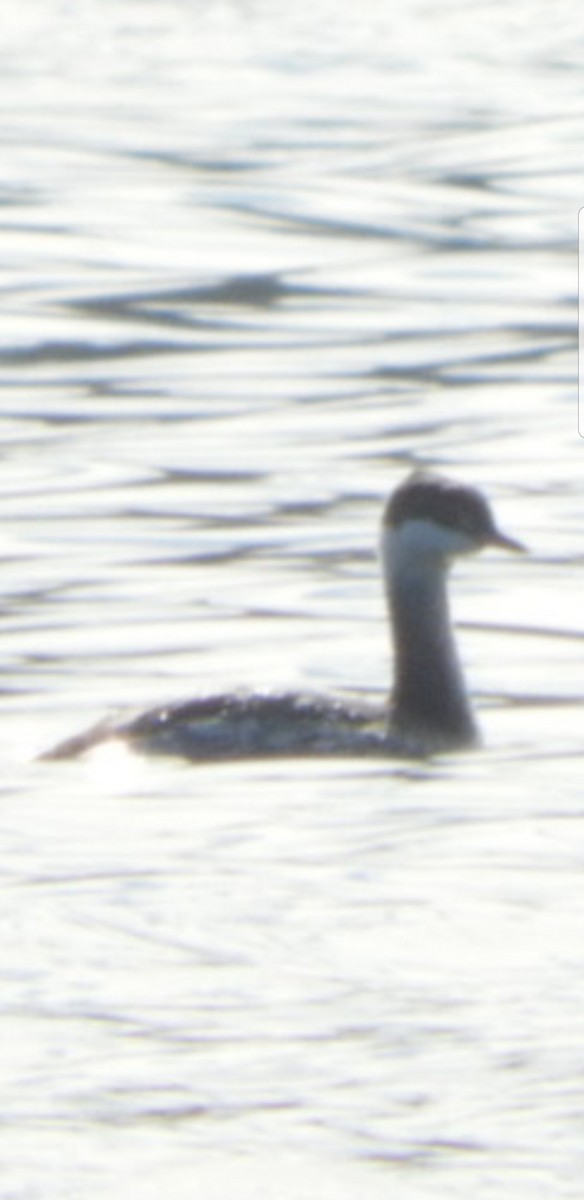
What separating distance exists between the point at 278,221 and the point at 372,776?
13.7 meters

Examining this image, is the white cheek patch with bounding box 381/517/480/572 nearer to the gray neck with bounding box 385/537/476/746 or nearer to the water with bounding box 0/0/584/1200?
the gray neck with bounding box 385/537/476/746

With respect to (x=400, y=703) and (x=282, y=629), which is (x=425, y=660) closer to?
(x=400, y=703)

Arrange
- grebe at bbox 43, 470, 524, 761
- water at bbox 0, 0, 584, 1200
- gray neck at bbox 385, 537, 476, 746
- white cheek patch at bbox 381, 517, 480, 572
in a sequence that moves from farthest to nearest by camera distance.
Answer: white cheek patch at bbox 381, 517, 480, 572 → gray neck at bbox 385, 537, 476, 746 → grebe at bbox 43, 470, 524, 761 → water at bbox 0, 0, 584, 1200

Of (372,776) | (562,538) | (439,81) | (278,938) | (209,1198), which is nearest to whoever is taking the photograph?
(209,1198)

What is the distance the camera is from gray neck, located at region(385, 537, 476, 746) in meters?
13.9

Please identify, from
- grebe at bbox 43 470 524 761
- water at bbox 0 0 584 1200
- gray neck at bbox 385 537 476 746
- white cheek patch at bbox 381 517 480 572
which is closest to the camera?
water at bbox 0 0 584 1200

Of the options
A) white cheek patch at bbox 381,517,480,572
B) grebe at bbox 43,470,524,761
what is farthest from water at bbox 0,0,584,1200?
white cheek patch at bbox 381,517,480,572

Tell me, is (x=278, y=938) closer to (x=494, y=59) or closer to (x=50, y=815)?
(x=50, y=815)

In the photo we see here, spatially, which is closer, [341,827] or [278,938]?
[278,938]

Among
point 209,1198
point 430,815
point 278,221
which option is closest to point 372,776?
point 430,815

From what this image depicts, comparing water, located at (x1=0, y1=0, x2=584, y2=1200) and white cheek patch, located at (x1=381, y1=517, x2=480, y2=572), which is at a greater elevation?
white cheek patch, located at (x1=381, y1=517, x2=480, y2=572)

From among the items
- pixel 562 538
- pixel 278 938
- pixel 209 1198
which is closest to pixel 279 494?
pixel 562 538

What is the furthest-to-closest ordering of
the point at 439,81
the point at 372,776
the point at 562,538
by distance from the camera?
the point at 439,81
the point at 562,538
the point at 372,776

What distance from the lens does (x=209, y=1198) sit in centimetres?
905
